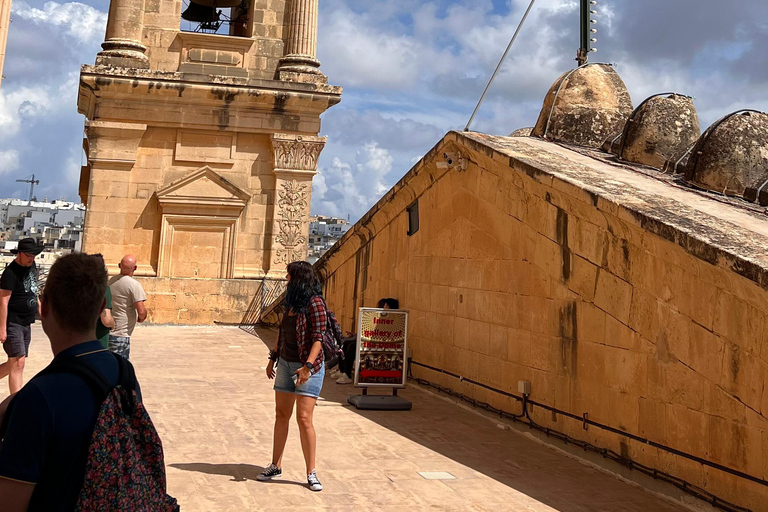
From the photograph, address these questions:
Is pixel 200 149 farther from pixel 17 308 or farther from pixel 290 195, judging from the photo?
pixel 17 308

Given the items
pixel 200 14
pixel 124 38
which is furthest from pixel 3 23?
pixel 200 14

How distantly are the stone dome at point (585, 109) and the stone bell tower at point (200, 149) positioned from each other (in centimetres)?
750

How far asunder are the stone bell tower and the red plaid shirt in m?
11.1

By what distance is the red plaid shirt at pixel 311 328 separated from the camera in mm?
5078

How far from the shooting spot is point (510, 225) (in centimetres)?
701

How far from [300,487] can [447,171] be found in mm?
4417

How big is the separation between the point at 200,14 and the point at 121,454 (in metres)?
20.8

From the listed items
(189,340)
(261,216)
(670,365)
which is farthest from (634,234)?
(261,216)

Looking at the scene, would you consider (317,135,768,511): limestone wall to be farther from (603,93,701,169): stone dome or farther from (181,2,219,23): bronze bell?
(181,2,219,23): bronze bell

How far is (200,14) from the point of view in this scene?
21.1m

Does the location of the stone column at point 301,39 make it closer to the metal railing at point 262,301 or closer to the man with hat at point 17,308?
the metal railing at point 262,301

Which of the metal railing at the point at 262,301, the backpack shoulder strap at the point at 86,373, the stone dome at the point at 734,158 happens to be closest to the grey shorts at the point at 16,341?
the backpack shoulder strap at the point at 86,373

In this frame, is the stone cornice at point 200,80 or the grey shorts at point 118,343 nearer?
the grey shorts at point 118,343

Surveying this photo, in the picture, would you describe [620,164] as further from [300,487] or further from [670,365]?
[300,487]
